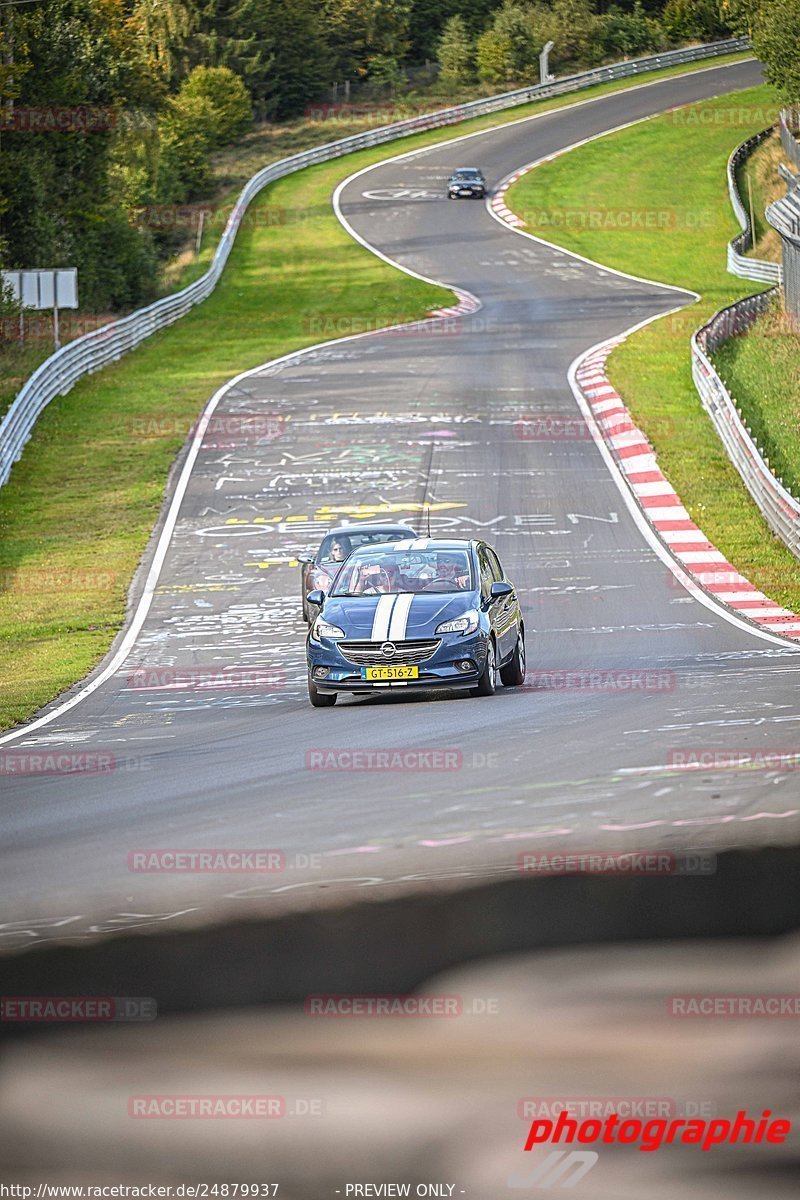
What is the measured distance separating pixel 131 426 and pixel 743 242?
3049cm

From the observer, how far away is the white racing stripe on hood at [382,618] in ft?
47.1

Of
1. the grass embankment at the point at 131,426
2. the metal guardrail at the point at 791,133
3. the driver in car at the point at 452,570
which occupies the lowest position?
the grass embankment at the point at 131,426

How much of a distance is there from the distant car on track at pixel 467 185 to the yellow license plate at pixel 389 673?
5864cm

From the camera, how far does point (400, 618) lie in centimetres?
Answer: 1455

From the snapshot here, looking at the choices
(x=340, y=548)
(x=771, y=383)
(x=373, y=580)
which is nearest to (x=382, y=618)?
(x=373, y=580)

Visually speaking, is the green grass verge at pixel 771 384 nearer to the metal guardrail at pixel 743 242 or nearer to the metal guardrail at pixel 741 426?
the metal guardrail at pixel 741 426

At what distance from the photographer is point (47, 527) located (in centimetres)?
2783

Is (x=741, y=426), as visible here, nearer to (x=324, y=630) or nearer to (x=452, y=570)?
(x=452, y=570)

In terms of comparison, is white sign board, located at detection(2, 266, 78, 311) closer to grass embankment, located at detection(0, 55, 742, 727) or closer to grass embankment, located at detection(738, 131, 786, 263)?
grass embankment, located at detection(0, 55, 742, 727)

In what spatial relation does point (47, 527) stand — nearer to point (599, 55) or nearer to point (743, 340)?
point (743, 340)

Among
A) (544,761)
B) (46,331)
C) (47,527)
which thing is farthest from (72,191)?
(544,761)

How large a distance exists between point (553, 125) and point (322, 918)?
8242cm

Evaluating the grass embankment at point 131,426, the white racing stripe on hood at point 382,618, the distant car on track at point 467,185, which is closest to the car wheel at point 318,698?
the white racing stripe on hood at point 382,618

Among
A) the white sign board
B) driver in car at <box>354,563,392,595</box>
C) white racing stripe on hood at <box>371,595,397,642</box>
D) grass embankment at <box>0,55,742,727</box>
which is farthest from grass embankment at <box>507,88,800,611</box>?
the white sign board
